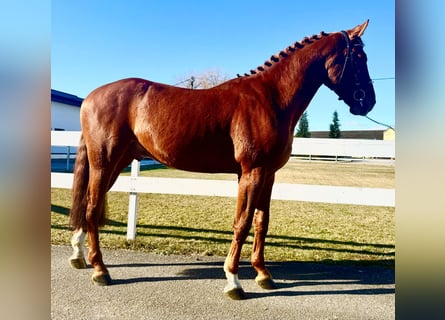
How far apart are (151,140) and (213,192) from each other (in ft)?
4.78

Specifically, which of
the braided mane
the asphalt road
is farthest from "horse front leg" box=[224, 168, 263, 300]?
the braided mane

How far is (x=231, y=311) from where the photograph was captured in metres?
2.29

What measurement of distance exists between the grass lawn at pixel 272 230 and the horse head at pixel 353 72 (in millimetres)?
1917

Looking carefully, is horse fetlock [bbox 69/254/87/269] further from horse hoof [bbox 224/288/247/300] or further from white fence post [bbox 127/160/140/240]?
horse hoof [bbox 224/288/247/300]

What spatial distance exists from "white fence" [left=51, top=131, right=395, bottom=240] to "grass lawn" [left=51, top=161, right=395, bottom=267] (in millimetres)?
630

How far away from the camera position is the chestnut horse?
251cm

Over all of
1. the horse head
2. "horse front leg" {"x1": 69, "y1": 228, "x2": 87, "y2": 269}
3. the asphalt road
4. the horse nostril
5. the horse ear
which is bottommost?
the asphalt road

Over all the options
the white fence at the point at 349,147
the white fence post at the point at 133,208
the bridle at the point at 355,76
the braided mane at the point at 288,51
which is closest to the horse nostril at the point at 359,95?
the bridle at the point at 355,76

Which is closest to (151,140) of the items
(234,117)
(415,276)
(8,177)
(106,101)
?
(106,101)

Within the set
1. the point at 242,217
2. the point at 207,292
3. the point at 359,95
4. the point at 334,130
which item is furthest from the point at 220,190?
the point at 334,130

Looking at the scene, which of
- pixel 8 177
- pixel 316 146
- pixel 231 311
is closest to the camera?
pixel 8 177

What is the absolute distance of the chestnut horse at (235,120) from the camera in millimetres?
2506

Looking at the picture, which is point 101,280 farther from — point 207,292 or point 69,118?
point 69,118

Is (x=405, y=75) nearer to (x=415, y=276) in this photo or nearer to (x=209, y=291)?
(x=415, y=276)
